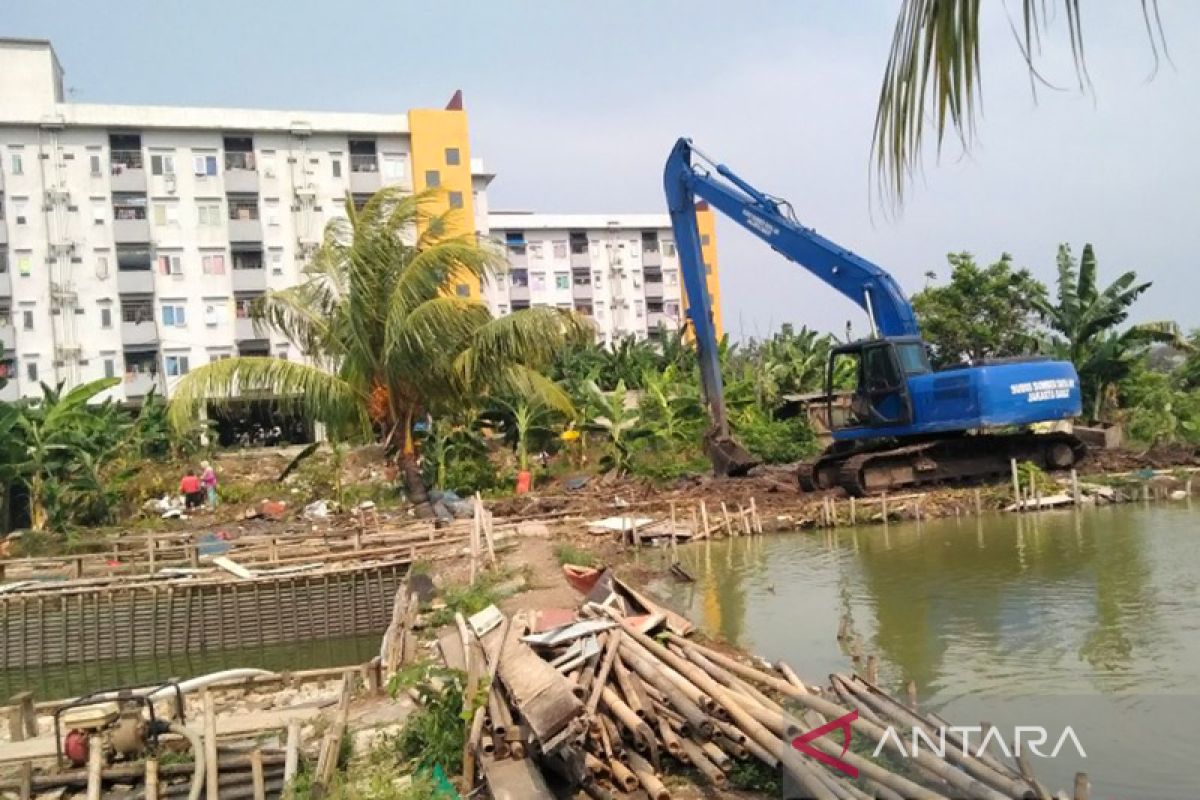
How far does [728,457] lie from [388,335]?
8.14 m

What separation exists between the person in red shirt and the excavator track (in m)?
15.3

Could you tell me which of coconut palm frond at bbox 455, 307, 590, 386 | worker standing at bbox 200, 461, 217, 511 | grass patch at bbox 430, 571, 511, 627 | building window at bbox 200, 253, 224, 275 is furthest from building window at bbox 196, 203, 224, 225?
grass patch at bbox 430, 571, 511, 627

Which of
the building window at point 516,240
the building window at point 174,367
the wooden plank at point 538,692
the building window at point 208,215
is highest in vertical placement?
the building window at point 516,240

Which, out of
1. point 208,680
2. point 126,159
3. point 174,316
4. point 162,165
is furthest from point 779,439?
point 126,159

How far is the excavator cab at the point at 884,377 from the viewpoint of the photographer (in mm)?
18969

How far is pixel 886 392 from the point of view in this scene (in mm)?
19094

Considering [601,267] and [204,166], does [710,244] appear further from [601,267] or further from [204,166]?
[204,166]

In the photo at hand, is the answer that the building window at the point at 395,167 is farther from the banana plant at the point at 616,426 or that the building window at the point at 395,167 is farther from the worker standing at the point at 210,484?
the banana plant at the point at 616,426

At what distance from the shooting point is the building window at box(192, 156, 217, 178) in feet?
128

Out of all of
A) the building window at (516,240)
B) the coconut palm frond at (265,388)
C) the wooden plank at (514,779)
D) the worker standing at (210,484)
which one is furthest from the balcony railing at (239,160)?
the wooden plank at (514,779)

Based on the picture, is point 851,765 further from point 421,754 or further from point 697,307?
point 697,307

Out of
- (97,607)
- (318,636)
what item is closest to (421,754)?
(318,636)

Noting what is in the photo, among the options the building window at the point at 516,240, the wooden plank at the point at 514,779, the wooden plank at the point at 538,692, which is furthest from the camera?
the building window at the point at 516,240

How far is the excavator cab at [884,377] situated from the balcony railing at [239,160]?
28.3 meters
